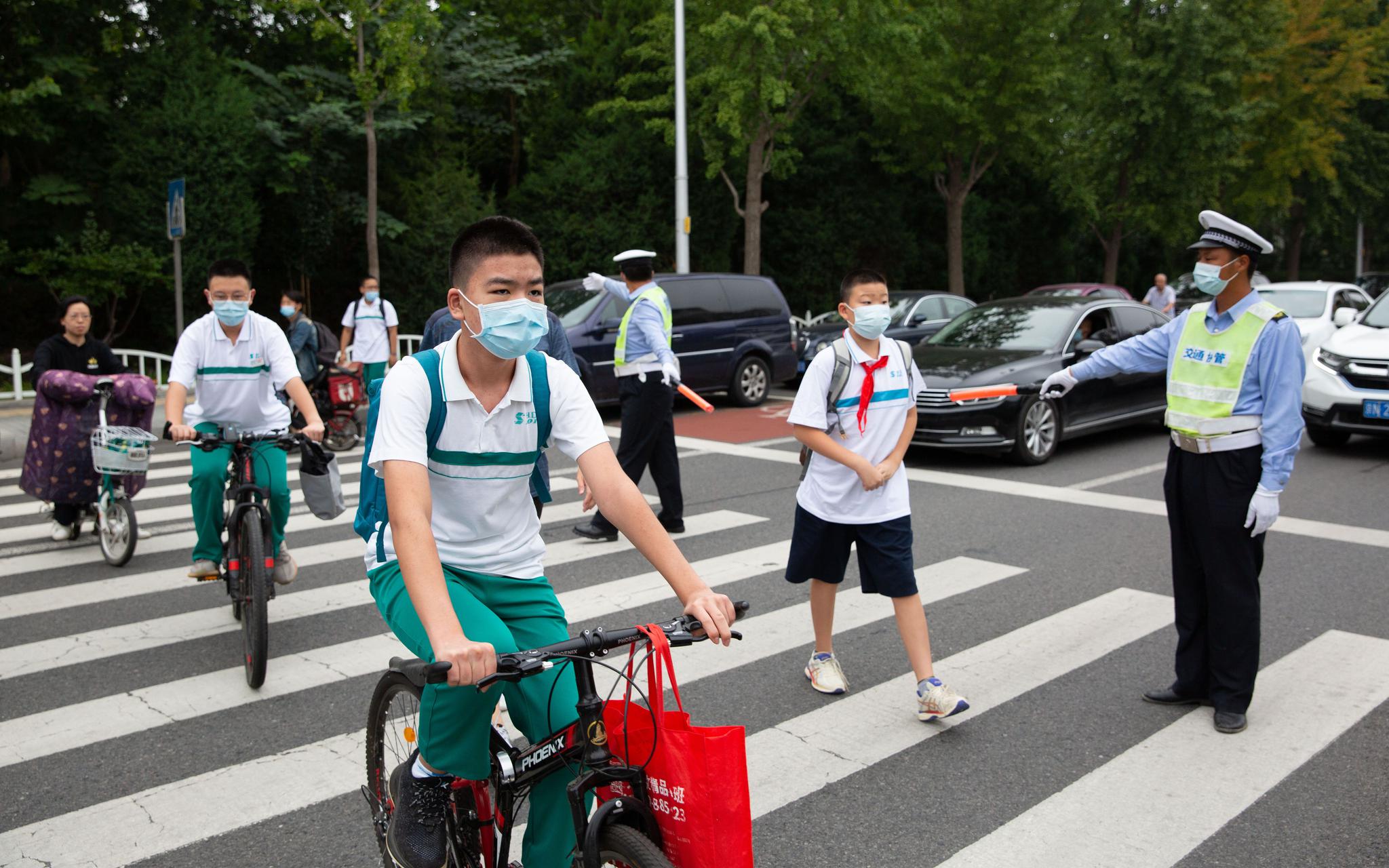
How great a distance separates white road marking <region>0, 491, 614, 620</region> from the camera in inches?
250

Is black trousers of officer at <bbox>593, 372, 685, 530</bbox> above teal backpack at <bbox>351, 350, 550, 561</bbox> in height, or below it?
below

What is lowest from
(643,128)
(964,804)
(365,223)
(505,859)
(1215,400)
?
(964,804)

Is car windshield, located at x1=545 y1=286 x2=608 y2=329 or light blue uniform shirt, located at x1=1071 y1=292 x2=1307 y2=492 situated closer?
light blue uniform shirt, located at x1=1071 y1=292 x2=1307 y2=492

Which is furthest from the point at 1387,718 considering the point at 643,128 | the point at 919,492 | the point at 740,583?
the point at 643,128

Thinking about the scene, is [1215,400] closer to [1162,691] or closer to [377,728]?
[1162,691]

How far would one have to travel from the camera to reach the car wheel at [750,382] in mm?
15727

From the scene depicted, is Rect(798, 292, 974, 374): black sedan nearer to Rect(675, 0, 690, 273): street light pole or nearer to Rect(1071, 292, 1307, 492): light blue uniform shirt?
Rect(675, 0, 690, 273): street light pole

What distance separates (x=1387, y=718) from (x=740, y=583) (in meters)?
3.32

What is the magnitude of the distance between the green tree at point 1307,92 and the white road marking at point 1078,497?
78.2ft

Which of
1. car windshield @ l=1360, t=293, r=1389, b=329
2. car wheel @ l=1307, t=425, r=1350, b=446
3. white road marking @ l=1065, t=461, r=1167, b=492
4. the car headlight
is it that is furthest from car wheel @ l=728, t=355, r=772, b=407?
car windshield @ l=1360, t=293, r=1389, b=329

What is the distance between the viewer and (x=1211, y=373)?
4586 mm

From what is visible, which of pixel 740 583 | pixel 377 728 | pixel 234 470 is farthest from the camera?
pixel 740 583

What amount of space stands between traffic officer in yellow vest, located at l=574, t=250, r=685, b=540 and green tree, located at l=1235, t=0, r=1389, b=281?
2682 cm

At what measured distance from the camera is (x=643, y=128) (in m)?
26.5
